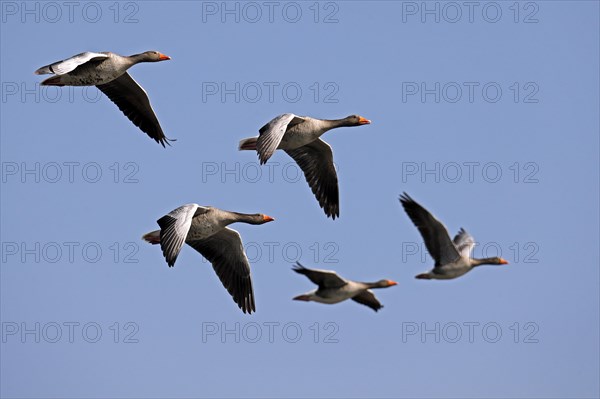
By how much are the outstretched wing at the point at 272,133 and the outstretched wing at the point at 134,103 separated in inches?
148

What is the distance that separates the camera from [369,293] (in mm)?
21812

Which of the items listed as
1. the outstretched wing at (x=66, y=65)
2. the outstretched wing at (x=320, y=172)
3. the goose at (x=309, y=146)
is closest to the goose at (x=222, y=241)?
the goose at (x=309, y=146)

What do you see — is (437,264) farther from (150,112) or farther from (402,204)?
(150,112)

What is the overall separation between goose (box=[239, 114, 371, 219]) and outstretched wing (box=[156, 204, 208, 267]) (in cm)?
169

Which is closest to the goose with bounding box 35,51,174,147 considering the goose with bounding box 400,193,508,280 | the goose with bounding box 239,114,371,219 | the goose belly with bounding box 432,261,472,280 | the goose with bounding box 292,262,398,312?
the goose with bounding box 239,114,371,219

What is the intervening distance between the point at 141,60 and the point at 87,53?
205cm

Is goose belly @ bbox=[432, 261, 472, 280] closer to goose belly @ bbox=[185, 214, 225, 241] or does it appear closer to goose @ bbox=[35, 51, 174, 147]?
goose belly @ bbox=[185, 214, 225, 241]

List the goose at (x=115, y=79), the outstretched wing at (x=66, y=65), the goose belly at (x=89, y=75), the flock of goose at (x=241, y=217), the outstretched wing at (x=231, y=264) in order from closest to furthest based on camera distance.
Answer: the outstretched wing at (x=66, y=65), the goose at (x=115, y=79), the flock of goose at (x=241, y=217), the goose belly at (x=89, y=75), the outstretched wing at (x=231, y=264)

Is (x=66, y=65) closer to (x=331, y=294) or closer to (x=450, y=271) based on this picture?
(x=331, y=294)

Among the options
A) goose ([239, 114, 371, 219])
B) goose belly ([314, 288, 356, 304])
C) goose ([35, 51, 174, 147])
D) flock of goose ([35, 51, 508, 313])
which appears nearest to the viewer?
goose ([35, 51, 174, 147])

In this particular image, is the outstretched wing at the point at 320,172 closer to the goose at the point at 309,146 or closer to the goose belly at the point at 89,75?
the goose at the point at 309,146

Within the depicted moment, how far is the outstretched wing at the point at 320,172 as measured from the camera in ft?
75.8

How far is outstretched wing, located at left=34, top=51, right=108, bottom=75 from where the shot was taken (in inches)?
701

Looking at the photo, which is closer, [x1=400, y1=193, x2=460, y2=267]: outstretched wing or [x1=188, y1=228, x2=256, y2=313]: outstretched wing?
[x1=400, y1=193, x2=460, y2=267]: outstretched wing
